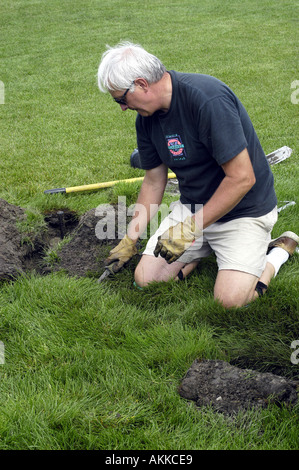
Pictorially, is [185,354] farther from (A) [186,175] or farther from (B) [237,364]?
A: (A) [186,175]

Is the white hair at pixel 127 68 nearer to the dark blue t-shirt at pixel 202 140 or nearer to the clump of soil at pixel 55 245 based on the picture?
the dark blue t-shirt at pixel 202 140

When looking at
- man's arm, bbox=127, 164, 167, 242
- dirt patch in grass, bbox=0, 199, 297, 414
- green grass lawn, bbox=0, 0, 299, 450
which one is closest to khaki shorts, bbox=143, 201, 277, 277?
green grass lawn, bbox=0, 0, 299, 450

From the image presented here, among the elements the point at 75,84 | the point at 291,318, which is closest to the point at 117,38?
the point at 75,84

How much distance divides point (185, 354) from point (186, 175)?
51.2 inches

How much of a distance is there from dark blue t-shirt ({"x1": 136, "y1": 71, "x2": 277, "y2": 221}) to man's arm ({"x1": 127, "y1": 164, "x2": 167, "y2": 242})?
109mm

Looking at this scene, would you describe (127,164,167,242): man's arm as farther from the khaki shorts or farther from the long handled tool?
the long handled tool

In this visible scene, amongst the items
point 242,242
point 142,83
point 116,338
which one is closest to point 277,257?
point 242,242

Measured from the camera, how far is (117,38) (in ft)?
46.3

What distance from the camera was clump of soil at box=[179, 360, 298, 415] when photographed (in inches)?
95.2

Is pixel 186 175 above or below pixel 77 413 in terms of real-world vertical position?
above

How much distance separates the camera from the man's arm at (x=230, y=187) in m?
3.03

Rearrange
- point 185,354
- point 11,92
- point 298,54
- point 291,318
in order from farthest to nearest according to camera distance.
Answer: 1. point 298,54
2. point 11,92
3. point 291,318
4. point 185,354

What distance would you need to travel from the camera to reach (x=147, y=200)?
154 inches

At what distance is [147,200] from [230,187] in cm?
99
